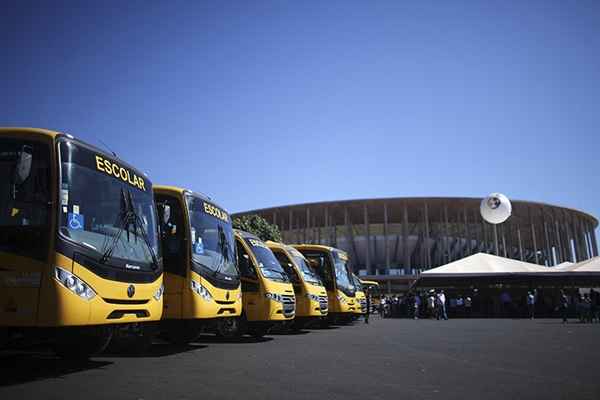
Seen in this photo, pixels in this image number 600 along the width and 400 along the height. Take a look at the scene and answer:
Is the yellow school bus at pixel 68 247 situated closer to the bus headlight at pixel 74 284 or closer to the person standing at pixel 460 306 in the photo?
the bus headlight at pixel 74 284

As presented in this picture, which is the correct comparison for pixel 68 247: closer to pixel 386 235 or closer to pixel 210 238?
pixel 210 238

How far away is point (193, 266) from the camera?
7.66m

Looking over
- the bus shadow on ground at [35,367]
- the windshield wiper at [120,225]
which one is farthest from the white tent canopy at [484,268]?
the windshield wiper at [120,225]

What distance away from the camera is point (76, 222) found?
5.30 metres

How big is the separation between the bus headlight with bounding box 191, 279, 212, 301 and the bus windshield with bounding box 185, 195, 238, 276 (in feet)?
1.23

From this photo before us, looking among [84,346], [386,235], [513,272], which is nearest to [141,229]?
[84,346]

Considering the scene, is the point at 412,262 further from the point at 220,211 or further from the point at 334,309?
the point at 220,211

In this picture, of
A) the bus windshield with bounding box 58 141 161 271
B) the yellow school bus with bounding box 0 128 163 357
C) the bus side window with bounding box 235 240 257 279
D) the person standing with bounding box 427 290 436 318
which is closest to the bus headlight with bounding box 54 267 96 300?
the yellow school bus with bounding box 0 128 163 357

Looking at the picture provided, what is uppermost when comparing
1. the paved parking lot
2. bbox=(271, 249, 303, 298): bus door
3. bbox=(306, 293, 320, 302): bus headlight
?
bbox=(271, 249, 303, 298): bus door

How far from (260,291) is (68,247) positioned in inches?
214

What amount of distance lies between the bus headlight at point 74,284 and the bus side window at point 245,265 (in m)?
5.25

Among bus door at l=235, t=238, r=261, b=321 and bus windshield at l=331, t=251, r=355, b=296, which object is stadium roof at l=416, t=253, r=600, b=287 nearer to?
bus windshield at l=331, t=251, r=355, b=296

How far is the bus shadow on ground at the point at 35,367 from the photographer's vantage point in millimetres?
5199

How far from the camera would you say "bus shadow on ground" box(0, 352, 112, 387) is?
5.20 m
